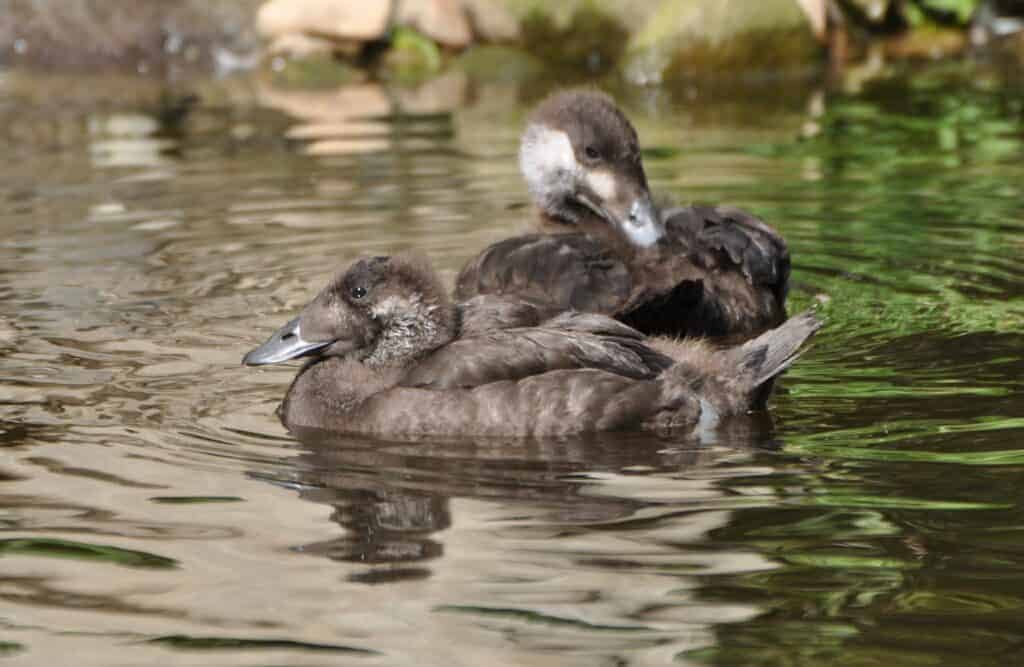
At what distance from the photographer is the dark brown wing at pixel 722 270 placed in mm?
7379

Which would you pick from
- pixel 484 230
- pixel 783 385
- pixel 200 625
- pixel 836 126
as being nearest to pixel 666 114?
pixel 836 126

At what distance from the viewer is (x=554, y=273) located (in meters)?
7.29

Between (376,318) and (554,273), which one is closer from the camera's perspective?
(376,318)

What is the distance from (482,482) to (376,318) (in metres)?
1.07

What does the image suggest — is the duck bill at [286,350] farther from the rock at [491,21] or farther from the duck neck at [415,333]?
the rock at [491,21]

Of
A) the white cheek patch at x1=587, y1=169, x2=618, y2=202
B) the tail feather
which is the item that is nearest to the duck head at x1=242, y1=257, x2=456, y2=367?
the tail feather

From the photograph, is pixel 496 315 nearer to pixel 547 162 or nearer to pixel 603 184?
pixel 603 184

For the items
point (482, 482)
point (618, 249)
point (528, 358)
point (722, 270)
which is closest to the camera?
point (482, 482)

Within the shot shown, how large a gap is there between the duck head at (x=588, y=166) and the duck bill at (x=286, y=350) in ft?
6.50

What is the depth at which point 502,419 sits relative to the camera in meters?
5.91

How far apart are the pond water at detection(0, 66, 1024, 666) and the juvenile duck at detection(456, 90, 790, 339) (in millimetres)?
431

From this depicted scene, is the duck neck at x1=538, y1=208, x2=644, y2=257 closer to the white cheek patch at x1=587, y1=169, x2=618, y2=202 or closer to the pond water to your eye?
the white cheek patch at x1=587, y1=169, x2=618, y2=202

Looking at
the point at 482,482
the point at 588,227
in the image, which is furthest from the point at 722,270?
the point at 482,482

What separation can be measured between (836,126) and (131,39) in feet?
27.6
